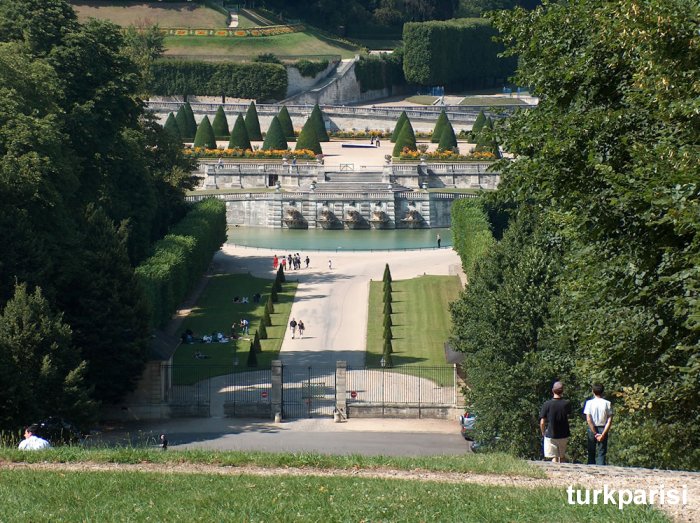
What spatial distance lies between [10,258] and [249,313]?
19.1 meters

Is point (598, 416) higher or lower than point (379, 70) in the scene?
lower

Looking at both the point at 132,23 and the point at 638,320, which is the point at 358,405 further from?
the point at 132,23

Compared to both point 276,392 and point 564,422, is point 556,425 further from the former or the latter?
point 276,392

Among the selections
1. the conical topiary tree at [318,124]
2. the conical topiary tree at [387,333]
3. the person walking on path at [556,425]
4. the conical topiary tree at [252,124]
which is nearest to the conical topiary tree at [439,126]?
the conical topiary tree at [318,124]

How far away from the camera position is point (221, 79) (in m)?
118

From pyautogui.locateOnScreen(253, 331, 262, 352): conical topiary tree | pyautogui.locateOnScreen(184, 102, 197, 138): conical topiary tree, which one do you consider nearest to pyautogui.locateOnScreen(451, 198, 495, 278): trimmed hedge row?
pyautogui.locateOnScreen(253, 331, 262, 352): conical topiary tree

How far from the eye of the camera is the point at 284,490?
18.5 m

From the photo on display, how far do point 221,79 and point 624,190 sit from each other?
9852 centimetres

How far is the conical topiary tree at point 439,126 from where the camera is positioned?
102 meters

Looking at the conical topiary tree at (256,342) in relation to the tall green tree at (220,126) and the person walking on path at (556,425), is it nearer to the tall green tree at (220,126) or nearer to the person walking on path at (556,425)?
the person walking on path at (556,425)

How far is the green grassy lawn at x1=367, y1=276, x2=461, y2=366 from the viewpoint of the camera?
49.5 metres

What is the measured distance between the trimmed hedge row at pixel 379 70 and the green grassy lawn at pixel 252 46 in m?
2.43

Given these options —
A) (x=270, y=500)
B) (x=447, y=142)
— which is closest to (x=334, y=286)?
(x=447, y=142)

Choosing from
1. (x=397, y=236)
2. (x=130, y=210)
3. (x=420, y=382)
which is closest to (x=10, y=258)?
(x=420, y=382)
